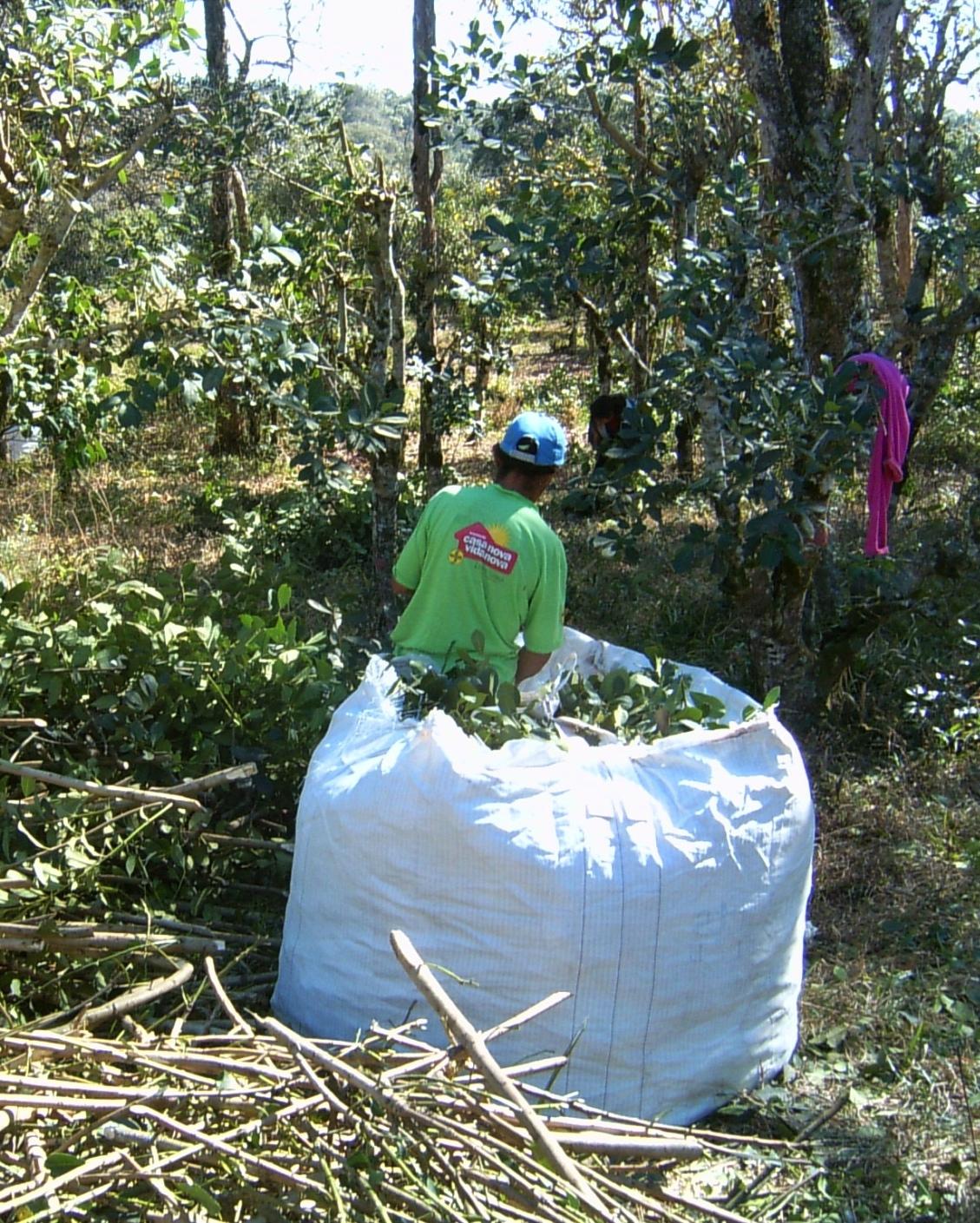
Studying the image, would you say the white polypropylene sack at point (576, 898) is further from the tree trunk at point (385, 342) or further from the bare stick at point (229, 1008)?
the tree trunk at point (385, 342)

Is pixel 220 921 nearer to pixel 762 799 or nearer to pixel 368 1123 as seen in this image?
pixel 368 1123

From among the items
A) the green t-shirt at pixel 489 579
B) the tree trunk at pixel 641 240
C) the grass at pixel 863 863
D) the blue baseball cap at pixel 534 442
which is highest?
the tree trunk at pixel 641 240

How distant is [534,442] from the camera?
2.96 m

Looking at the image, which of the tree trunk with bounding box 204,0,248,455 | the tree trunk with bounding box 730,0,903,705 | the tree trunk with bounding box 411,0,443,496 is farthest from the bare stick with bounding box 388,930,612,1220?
the tree trunk with bounding box 204,0,248,455

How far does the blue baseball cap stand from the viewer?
2.96 meters

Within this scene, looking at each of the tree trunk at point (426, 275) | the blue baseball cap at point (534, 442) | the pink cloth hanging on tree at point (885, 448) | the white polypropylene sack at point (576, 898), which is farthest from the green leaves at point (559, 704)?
the tree trunk at point (426, 275)

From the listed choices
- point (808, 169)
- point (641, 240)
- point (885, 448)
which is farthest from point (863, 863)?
point (641, 240)

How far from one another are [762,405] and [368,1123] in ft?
7.23

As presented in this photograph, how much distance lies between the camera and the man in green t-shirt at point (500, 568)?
2.92m

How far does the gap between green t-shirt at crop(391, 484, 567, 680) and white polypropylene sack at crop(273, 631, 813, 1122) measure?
→ 0.45 meters

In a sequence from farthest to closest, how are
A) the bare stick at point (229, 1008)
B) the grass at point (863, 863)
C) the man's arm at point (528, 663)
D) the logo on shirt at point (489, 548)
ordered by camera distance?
the man's arm at point (528, 663)
the logo on shirt at point (489, 548)
the grass at point (863, 863)
the bare stick at point (229, 1008)

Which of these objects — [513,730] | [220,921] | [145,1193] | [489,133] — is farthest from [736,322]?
[145,1193]

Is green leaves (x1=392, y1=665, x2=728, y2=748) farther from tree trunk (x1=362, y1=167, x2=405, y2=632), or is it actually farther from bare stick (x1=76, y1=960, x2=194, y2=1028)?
tree trunk (x1=362, y1=167, x2=405, y2=632)

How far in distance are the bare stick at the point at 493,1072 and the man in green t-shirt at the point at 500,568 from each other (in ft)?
3.40
